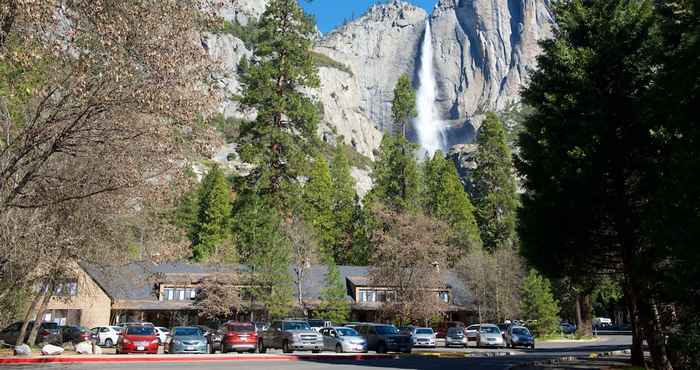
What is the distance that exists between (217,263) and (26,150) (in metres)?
38.8

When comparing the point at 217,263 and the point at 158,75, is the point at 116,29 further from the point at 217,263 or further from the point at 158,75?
the point at 217,263

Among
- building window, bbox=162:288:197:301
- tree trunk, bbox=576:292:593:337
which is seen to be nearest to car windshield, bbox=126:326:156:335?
building window, bbox=162:288:197:301

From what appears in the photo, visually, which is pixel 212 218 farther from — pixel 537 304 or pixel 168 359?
pixel 168 359

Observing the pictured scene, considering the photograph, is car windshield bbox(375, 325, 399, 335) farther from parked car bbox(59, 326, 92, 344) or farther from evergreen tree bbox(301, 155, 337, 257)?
evergreen tree bbox(301, 155, 337, 257)

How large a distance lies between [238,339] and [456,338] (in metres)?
18.1

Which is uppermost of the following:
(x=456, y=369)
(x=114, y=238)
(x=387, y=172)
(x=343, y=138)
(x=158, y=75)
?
(x=343, y=138)

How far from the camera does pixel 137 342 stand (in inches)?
1194

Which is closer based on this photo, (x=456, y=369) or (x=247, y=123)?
(x=456, y=369)

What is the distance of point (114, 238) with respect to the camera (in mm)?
22922

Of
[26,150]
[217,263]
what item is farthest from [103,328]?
[26,150]

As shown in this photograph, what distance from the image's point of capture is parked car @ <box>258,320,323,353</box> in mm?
31875

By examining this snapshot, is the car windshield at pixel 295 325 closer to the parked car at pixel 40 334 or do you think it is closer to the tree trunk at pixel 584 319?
the parked car at pixel 40 334

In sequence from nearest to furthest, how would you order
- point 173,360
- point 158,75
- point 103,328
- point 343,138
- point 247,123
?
point 158,75, point 173,360, point 103,328, point 247,123, point 343,138

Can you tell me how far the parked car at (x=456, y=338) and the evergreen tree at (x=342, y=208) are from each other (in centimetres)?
2898
